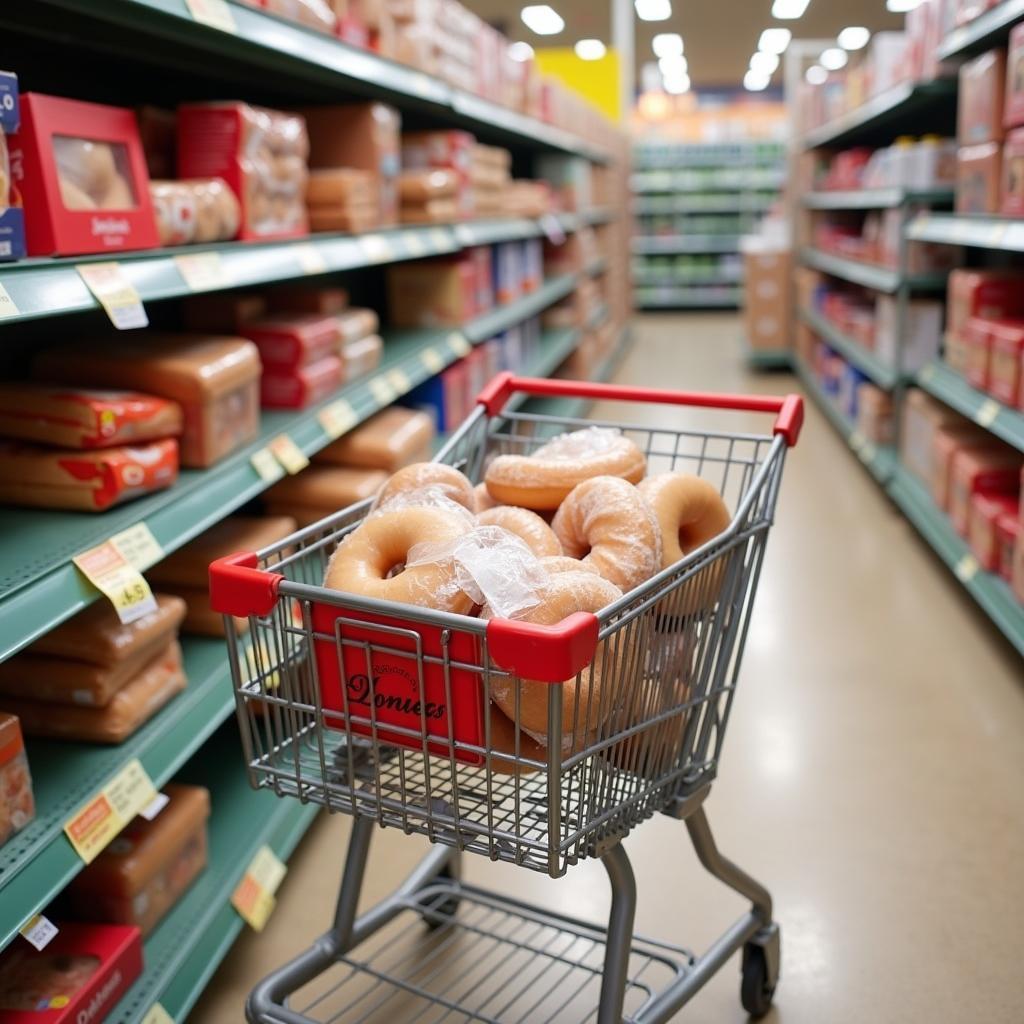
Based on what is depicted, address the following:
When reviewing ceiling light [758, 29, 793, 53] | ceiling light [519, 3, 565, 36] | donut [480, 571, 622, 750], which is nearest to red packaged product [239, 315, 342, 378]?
donut [480, 571, 622, 750]

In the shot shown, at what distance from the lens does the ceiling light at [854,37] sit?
13.3 meters

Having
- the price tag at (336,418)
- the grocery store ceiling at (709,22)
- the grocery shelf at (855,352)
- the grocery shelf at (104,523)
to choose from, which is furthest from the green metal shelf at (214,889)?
the grocery store ceiling at (709,22)

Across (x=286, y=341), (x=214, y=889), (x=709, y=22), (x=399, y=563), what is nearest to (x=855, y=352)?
(x=286, y=341)

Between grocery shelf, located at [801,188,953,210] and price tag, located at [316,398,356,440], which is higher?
grocery shelf, located at [801,188,953,210]

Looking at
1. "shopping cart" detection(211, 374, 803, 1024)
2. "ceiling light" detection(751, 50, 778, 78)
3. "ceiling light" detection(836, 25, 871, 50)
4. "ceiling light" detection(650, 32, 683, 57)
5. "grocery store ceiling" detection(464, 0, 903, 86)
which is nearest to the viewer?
"shopping cart" detection(211, 374, 803, 1024)

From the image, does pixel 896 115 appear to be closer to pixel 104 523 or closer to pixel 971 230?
pixel 971 230

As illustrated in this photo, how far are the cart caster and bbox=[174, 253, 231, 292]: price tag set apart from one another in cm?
136

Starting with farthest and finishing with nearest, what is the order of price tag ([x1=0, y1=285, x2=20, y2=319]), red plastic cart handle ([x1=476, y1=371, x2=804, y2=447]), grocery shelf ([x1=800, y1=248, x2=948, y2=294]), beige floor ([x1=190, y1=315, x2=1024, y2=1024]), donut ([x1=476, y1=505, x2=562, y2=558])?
grocery shelf ([x1=800, y1=248, x2=948, y2=294]), beige floor ([x1=190, y1=315, x2=1024, y2=1024]), red plastic cart handle ([x1=476, y1=371, x2=804, y2=447]), donut ([x1=476, y1=505, x2=562, y2=558]), price tag ([x1=0, y1=285, x2=20, y2=319])

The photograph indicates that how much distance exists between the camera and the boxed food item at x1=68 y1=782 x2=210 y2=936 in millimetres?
1635

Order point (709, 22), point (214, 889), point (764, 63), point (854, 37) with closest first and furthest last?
point (214, 889) → point (709, 22) → point (854, 37) → point (764, 63)

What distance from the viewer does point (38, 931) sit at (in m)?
1.33

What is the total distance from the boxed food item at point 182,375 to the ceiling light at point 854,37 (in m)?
13.3

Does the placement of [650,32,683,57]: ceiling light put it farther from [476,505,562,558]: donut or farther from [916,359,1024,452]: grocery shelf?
[476,505,562,558]: donut

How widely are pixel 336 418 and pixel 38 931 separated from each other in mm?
1333
